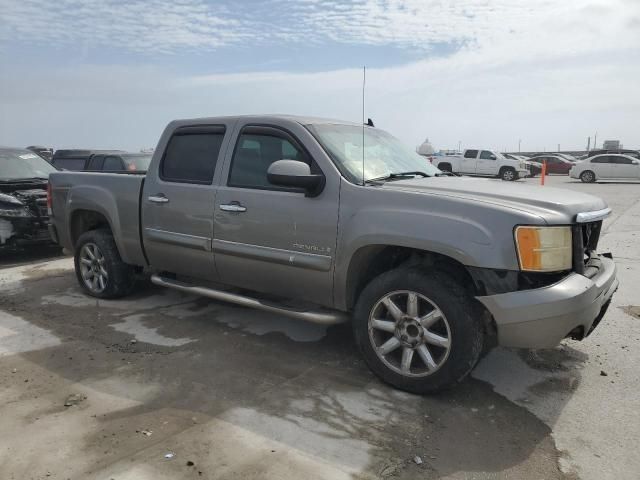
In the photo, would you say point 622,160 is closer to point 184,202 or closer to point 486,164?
point 486,164

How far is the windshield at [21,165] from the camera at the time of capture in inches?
321

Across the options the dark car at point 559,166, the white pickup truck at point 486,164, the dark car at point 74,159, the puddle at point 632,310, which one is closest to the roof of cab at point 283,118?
the puddle at point 632,310

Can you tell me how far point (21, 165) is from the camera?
8445 millimetres

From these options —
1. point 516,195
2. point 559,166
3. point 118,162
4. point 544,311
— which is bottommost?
point 559,166

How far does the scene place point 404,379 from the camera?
11.1 feet

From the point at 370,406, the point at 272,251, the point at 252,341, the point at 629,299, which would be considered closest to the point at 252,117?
the point at 272,251

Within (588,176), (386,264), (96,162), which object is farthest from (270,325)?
(588,176)

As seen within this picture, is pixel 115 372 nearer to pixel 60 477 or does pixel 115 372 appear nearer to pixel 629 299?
pixel 60 477

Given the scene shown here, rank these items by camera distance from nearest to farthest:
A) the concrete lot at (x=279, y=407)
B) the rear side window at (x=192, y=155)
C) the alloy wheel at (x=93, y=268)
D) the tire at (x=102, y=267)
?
the concrete lot at (x=279, y=407) < the rear side window at (x=192, y=155) < the tire at (x=102, y=267) < the alloy wheel at (x=93, y=268)

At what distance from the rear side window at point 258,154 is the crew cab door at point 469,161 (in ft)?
83.5

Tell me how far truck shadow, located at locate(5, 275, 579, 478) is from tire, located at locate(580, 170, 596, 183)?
25899 millimetres

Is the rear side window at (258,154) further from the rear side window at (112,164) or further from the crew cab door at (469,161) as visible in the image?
the crew cab door at (469,161)

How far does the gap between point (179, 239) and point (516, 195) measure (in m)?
2.79

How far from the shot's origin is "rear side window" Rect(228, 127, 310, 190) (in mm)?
4070
